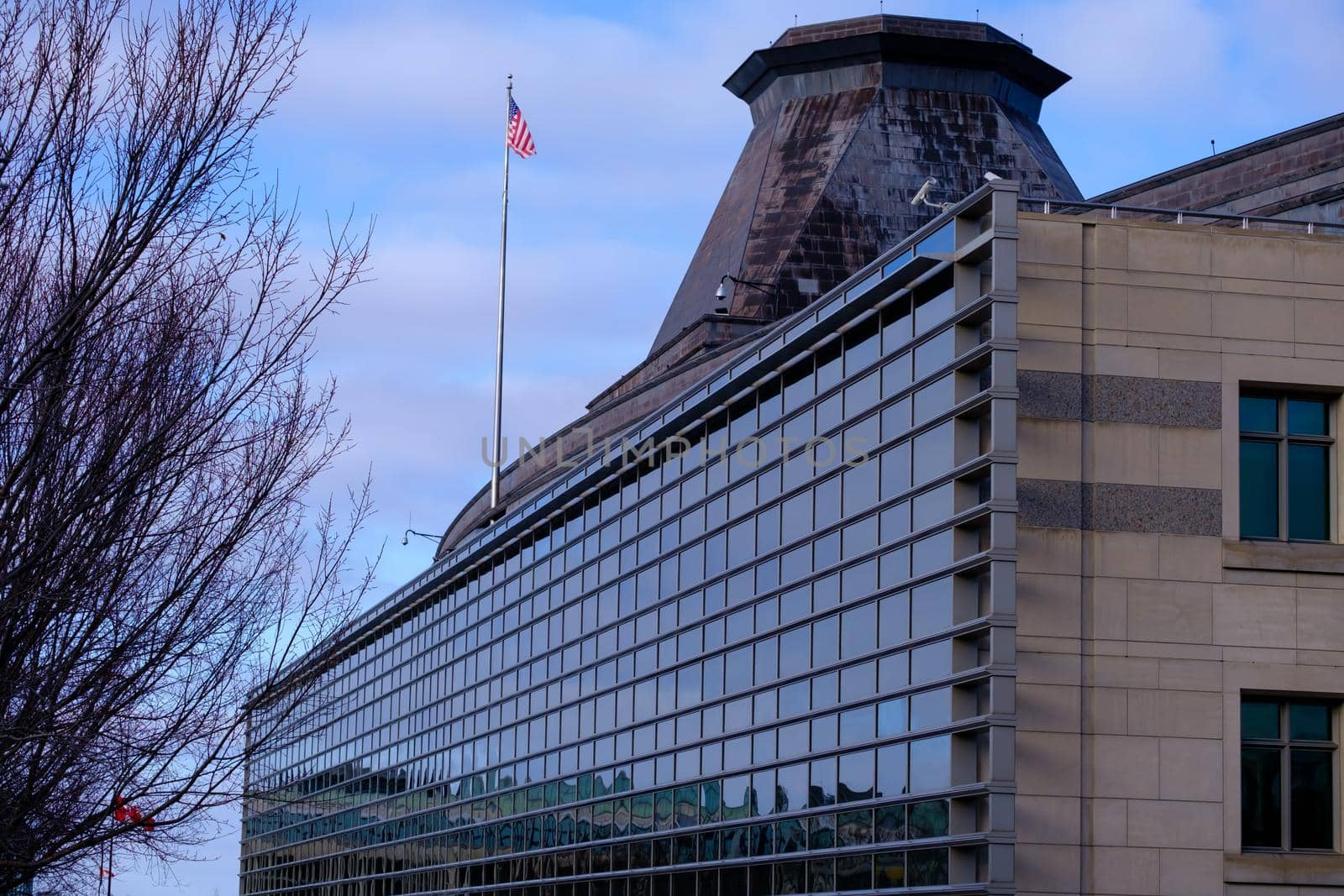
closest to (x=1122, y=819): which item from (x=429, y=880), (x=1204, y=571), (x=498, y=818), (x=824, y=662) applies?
(x=1204, y=571)

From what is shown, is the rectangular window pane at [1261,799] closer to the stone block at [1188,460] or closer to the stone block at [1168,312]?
the stone block at [1188,460]

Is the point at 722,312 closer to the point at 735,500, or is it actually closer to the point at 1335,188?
the point at 735,500

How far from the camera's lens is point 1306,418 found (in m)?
26.8

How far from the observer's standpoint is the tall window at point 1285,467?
26375mm

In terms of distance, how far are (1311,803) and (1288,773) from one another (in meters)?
0.48

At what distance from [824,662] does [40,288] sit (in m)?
15.4

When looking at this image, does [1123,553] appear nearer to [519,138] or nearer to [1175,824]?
[1175,824]

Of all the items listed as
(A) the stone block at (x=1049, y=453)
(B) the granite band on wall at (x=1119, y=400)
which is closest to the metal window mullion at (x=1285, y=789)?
(B) the granite band on wall at (x=1119, y=400)

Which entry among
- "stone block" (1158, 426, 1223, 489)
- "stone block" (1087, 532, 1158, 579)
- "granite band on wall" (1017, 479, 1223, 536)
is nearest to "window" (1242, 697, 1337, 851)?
"stone block" (1087, 532, 1158, 579)

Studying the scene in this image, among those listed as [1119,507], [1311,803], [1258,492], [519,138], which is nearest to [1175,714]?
[1311,803]

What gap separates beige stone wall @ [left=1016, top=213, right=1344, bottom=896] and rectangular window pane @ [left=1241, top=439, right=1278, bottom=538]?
0.39 m

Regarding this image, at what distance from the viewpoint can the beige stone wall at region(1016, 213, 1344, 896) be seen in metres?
24.8

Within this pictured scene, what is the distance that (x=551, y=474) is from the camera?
56344 millimetres

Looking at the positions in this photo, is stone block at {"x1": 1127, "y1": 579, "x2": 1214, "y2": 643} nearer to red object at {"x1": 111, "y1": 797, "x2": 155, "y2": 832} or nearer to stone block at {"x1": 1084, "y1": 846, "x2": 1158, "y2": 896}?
stone block at {"x1": 1084, "y1": 846, "x2": 1158, "y2": 896}
